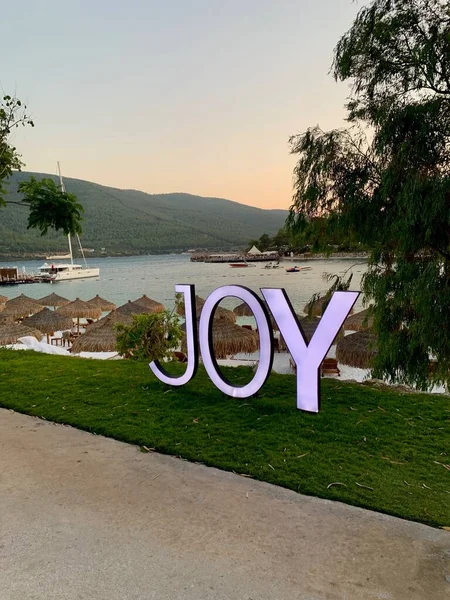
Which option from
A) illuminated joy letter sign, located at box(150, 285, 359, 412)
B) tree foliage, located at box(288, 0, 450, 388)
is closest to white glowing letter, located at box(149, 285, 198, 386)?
illuminated joy letter sign, located at box(150, 285, 359, 412)

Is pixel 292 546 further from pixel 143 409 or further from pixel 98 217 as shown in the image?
pixel 98 217

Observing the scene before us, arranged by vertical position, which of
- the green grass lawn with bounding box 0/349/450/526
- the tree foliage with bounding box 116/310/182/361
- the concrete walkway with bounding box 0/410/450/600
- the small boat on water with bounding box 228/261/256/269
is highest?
the small boat on water with bounding box 228/261/256/269

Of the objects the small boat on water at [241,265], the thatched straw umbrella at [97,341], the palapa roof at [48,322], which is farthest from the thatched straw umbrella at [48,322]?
the small boat on water at [241,265]

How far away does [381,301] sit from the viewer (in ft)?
23.3

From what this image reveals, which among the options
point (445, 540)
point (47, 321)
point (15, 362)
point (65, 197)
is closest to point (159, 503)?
point (445, 540)

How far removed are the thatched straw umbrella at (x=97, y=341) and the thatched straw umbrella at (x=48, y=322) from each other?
5.57 metres

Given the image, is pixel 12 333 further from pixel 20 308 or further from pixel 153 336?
pixel 153 336

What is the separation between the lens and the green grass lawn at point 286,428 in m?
3.90

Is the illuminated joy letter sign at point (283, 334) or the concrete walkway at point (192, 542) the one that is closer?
the concrete walkway at point (192, 542)

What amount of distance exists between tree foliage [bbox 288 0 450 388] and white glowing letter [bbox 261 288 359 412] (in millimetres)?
2030

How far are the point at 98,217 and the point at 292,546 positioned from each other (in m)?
A: 173

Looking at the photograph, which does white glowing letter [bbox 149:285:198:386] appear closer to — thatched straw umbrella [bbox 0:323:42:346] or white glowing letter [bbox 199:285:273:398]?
white glowing letter [bbox 199:285:273:398]

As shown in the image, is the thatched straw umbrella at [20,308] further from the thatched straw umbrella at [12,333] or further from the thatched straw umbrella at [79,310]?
the thatched straw umbrella at [12,333]

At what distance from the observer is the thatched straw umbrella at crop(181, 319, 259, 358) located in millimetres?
14000
